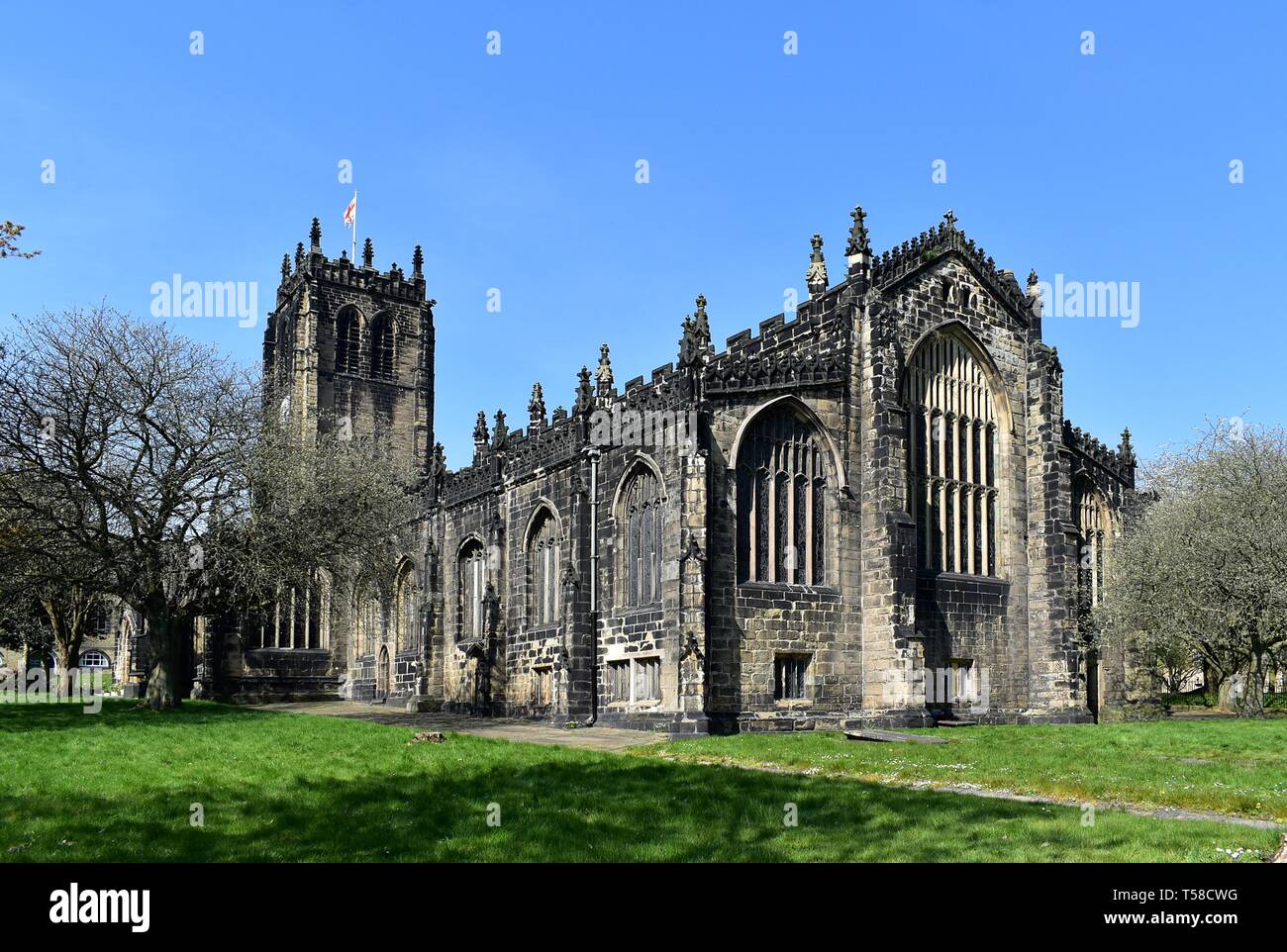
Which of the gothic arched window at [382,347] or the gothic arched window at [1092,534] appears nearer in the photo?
the gothic arched window at [1092,534]

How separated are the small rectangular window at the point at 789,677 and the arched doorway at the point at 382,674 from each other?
24454mm

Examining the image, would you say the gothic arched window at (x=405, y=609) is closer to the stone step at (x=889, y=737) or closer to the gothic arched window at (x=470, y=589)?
the gothic arched window at (x=470, y=589)

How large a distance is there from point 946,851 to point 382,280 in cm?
6277

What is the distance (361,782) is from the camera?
1678cm

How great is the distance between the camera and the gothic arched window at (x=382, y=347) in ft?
224

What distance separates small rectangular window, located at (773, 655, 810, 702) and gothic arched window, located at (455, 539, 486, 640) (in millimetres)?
15289

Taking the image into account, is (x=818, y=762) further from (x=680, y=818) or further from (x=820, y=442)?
(x=820, y=442)

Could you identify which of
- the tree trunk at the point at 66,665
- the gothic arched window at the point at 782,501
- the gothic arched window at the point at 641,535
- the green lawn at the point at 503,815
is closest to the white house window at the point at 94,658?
the tree trunk at the point at 66,665

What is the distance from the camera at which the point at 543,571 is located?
132 feet

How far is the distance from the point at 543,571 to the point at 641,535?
6.82 meters

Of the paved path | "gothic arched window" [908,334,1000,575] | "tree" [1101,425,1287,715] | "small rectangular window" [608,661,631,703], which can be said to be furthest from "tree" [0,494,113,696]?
"tree" [1101,425,1287,715]

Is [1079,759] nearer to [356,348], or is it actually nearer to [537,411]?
[537,411]

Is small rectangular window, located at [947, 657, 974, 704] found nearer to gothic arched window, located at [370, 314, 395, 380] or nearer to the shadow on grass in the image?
the shadow on grass

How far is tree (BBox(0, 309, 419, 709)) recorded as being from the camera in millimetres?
30734
